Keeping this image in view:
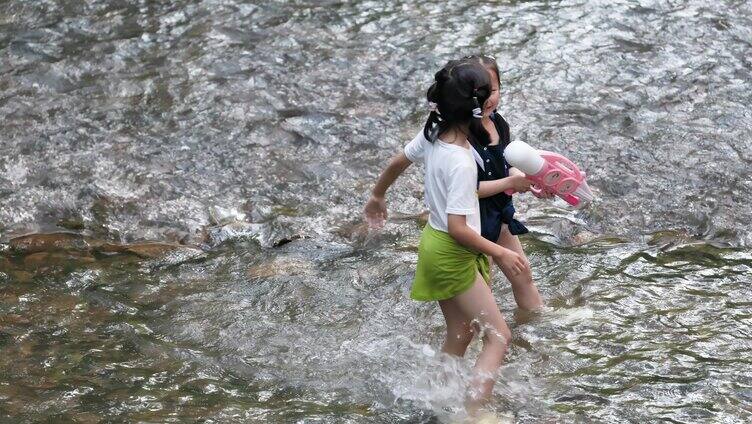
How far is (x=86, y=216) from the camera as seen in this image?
6.47 m

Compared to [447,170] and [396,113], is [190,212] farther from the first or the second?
[447,170]

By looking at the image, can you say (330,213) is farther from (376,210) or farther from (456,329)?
(456,329)

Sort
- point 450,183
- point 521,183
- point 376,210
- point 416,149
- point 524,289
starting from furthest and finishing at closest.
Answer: point 524,289
point 376,210
point 416,149
point 521,183
point 450,183

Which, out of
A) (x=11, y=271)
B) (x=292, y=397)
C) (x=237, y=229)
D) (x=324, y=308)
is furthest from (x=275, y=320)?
(x=11, y=271)

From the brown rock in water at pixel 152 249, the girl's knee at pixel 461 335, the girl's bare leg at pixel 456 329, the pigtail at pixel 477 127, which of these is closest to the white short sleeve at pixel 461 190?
the pigtail at pixel 477 127

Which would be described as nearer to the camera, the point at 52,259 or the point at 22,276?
the point at 22,276

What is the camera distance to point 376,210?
473cm

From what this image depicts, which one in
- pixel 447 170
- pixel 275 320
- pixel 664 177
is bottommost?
pixel 664 177

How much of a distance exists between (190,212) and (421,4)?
14.0 ft

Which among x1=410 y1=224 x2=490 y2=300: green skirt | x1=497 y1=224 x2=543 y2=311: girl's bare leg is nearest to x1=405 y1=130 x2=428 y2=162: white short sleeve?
x1=410 y1=224 x2=490 y2=300: green skirt

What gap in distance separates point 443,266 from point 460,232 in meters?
0.24

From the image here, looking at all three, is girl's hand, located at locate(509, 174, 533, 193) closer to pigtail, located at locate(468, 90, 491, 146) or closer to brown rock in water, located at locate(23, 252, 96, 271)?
pigtail, located at locate(468, 90, 491, 146)

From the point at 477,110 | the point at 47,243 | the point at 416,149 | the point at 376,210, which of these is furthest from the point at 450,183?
the point at 47,243

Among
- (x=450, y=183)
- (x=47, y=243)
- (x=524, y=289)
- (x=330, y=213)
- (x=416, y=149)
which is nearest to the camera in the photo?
(x=450, y=183)
